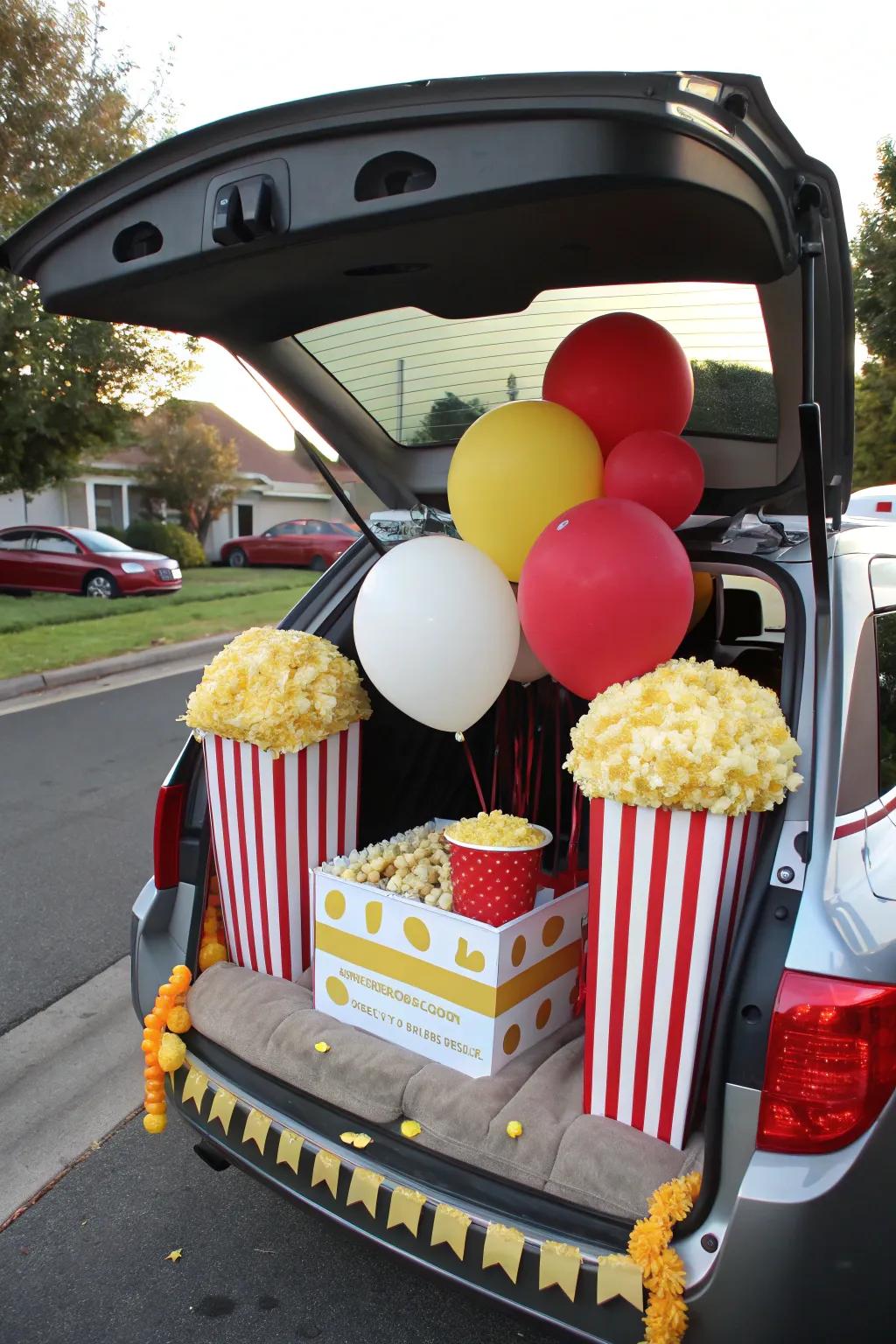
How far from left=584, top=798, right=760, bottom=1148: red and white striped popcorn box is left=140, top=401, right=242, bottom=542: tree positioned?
2716 cm

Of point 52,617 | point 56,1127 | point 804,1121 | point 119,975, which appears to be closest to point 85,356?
point 52,617

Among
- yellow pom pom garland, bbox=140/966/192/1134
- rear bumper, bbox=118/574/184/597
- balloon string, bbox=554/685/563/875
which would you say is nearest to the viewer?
yellow pom pom garland, bbox=140/966/192/1134

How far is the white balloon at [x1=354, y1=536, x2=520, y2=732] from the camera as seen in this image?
2.10 m

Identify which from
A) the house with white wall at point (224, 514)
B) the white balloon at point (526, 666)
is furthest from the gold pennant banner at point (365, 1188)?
the house with white wall at point (224, 514)

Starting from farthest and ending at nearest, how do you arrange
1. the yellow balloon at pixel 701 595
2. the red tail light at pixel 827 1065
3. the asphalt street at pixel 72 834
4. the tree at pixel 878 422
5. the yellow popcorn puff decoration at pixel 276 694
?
the tree at pixel 878 422 → the asphalt street at pixel 72 834 → the yellow balloon at pixel 701 595 → the yellow popcorn puff decoration at pixel 276 694 → the red tail light at pixel 827 1065

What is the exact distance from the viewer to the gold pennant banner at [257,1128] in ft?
6.50

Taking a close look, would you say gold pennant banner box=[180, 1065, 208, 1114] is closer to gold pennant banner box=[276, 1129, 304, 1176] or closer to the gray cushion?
the gray cushion

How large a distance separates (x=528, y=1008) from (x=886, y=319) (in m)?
13.7

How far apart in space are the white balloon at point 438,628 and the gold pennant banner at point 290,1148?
93 centimetres

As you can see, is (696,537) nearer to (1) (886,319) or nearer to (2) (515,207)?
(2) (515,207)

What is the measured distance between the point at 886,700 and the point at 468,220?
136 centimetres

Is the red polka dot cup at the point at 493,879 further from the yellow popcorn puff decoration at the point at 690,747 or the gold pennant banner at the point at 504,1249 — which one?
the gold pennant banner at the point at 504,1249

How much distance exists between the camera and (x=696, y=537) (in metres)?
2.38

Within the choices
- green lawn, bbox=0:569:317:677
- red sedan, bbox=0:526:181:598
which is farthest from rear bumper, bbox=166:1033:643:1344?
red sedan, bbox=0:526:181:598
